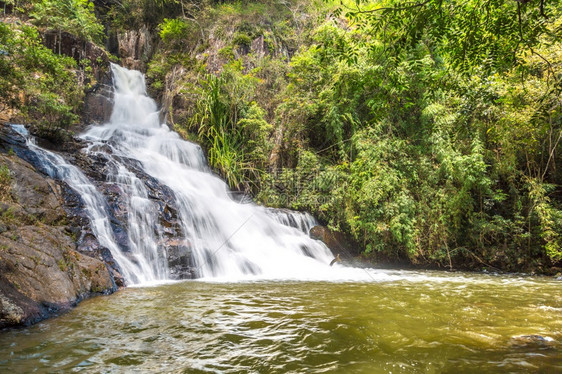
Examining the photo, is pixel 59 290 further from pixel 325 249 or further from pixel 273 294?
pixel 325 249

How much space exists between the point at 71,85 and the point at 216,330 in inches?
482

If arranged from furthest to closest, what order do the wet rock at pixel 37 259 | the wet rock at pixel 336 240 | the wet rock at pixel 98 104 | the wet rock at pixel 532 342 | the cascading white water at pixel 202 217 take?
the wet rock at pixel 98 104, the wet rock at pixel 336 240, the cascading white water at pixel 202 217, the wet rock at pixel 37 259, the wet rock at pixel 532 342

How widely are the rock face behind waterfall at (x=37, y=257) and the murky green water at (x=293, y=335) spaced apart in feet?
0.87

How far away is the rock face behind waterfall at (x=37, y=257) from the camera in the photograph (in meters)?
3.17

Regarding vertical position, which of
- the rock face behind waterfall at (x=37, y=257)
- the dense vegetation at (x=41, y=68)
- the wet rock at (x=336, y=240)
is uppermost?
the dense vegetation at (x=41, y=68)

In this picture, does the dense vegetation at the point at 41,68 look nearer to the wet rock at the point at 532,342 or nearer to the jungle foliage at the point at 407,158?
the jungle foliage at the point at 407,158

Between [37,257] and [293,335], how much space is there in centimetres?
340

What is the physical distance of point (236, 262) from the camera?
689 cm

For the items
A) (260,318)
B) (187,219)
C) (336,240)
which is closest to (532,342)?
(260,318)

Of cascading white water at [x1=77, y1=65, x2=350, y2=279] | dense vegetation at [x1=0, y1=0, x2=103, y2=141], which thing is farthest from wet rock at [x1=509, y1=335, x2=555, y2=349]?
dense vegetation at [x1=0, y1=0, x2=103, y2=141]

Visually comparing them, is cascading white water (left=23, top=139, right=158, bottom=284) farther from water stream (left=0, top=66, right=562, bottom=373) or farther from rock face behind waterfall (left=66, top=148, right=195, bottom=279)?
rock face behind waterfall (left=66, top=148, right=195, bottom=279)

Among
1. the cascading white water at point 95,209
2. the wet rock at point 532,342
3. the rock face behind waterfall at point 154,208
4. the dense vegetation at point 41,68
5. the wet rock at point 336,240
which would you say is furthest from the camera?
the wet rock at point 336,240

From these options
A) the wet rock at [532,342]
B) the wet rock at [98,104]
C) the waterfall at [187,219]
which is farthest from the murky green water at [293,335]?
the wet rock at [98,104]

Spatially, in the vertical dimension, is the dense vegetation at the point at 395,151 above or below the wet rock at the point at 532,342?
above
